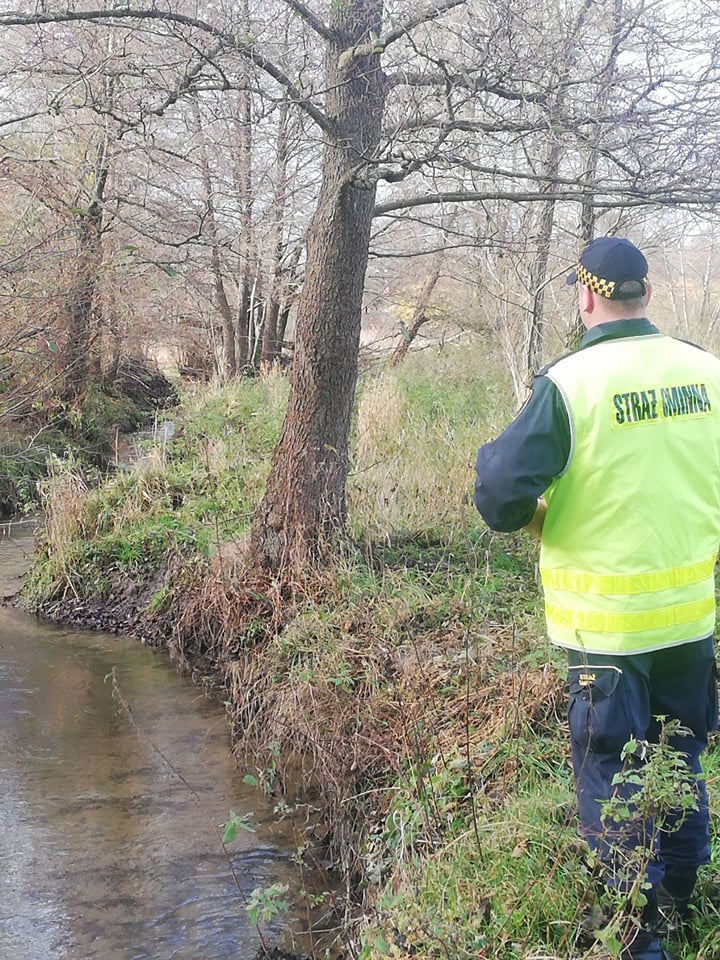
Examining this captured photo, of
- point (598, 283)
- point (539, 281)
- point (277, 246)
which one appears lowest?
point (598, 283)

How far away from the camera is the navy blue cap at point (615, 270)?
104 inches

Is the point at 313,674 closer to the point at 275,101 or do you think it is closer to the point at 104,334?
the point at 275,101

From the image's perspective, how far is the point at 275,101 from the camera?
5273 mm

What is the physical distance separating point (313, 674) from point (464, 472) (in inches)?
102

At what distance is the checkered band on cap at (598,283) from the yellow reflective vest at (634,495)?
15 centimetres

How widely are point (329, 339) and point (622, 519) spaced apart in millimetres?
4049

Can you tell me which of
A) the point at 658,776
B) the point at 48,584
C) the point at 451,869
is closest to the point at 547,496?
the point at 658,776

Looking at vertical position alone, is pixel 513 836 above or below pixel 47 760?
above

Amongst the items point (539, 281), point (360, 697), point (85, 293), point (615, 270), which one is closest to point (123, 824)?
point (360, 697)

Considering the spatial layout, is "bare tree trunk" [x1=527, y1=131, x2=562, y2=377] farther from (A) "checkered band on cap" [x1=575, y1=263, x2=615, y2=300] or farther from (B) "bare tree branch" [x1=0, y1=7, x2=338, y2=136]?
(A) "checkered band on cap" [x1=575, y1=263, x2=615, y2=300]

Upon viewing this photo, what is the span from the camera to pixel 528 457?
2510mm

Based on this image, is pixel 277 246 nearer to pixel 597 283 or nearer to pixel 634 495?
pixel 597 283

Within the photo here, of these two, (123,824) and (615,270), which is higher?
(615,270)

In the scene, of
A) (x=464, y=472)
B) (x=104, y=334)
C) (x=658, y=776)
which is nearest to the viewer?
(x=658, y=776)
